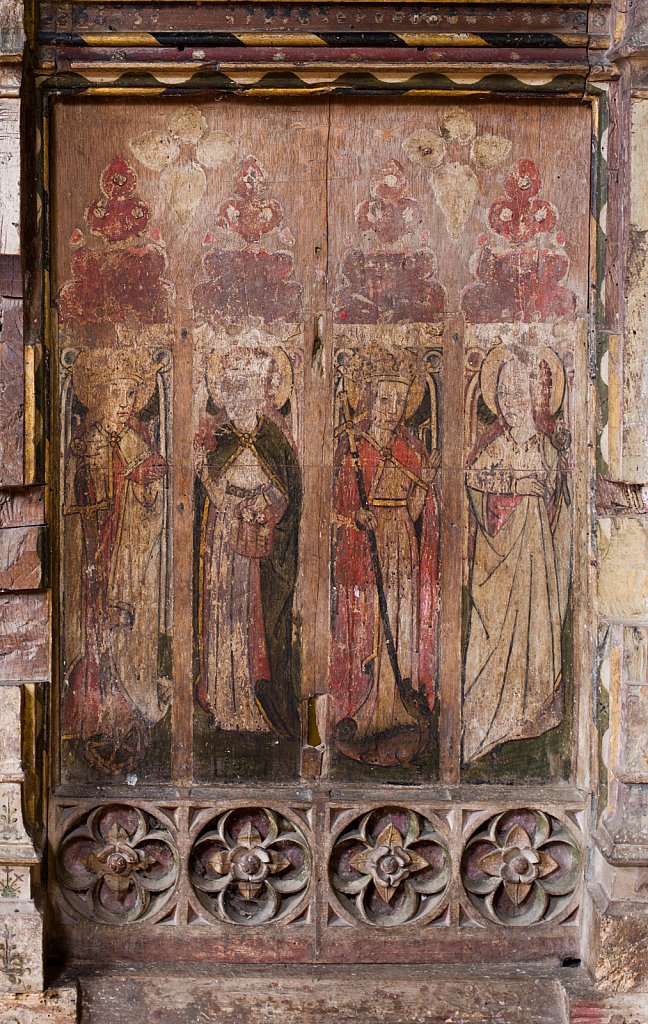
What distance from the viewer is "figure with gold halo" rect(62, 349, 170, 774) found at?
140 inches

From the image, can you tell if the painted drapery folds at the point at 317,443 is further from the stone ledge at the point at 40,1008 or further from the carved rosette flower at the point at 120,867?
the stone ledge at the point at 40,1008

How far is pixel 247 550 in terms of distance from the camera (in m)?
3.58

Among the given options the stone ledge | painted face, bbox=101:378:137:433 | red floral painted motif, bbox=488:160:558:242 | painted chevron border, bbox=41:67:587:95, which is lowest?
the stone ledge

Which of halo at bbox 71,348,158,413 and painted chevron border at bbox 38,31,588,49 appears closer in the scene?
painted chevron border at bbox 38,31,588,49

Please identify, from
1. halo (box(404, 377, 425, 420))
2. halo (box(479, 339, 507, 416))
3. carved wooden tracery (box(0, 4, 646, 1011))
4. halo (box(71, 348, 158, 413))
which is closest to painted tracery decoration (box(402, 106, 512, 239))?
carved wooden tracery (box(0, 4, 646, 1011))

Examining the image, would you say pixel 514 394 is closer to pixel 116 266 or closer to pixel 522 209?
pixel 522 209

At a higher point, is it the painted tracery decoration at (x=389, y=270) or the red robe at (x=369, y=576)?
the painted tracery decoration at (x=389, y=270)

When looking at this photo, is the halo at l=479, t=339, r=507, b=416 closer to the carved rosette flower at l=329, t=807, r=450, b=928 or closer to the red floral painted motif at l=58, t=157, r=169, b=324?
the red floral painted motif at l=58, t=157, r=169, b=324

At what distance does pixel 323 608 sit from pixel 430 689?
52 cm

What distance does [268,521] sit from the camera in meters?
3.57

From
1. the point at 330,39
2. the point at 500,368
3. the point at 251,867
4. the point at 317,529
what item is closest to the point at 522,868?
the point at 251,867

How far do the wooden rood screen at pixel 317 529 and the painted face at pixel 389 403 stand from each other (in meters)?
0.02

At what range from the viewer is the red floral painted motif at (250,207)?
3496 millimetres

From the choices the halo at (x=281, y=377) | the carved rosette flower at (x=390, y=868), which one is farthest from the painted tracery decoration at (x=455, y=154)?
the carved rosette flower at (x=390, y=868)
